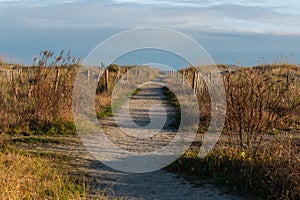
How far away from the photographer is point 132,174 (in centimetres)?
860

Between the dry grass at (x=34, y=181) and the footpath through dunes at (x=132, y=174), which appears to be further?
the footpath through dunes at (x=132, y=174)

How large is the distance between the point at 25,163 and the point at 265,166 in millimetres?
4089

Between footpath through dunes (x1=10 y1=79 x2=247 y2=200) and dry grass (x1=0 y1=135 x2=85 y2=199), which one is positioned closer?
dry grass (x1=0 y1=135 x2=85 y2=199)

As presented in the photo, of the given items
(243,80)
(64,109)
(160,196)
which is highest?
(243,80)

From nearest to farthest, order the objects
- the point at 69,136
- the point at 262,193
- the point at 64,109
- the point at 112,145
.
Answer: the point at 262,193, the point at 112,145, the point at 69,136, the point at 64,109

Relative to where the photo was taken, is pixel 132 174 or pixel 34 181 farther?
pixel 132 174

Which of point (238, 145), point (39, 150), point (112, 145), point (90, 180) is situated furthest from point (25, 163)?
point (238, 145)

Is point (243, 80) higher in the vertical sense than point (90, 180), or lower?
higher

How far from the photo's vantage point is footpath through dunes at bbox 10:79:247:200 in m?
7.23

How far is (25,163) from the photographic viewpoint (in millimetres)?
7871

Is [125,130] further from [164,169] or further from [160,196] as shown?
[160,196]

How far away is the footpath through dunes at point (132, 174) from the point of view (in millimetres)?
7230

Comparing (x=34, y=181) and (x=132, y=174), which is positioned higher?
(x=34, y=181)

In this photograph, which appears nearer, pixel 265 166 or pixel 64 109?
pixel 265 166
